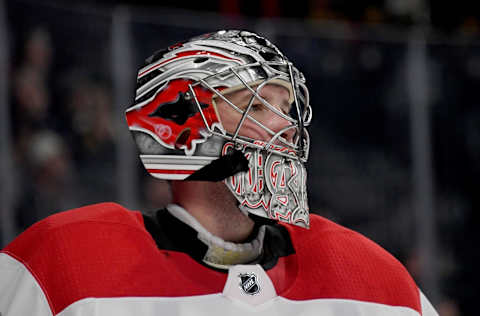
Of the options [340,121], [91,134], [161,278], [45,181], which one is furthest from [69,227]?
[340,121]

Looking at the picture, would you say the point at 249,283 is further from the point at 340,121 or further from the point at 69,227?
the point at 340,121

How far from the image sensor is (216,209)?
173 centimetres

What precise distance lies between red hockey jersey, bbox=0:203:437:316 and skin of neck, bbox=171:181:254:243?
10 centimetres

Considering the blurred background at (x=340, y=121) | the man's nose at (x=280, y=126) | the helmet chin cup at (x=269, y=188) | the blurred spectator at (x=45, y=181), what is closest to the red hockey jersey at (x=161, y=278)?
the helmet chin cup at (x=269, y=188)

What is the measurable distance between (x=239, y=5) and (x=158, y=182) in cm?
212

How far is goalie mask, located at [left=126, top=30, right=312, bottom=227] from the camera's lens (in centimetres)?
164

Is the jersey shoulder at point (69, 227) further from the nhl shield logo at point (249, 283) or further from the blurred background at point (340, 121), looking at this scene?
the blurred background at point (340, 121)

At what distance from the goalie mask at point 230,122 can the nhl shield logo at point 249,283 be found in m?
0.15

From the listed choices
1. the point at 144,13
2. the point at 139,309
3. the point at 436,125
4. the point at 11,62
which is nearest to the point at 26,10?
the point at 11,62

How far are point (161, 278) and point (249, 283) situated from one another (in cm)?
19

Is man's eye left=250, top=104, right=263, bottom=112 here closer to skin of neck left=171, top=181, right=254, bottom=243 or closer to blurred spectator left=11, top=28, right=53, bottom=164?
skin of neck left=171, top=181, right=254, bottom=243

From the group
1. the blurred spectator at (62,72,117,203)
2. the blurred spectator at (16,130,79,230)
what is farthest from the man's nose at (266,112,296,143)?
the blurred spectator at (62,72,117,203)

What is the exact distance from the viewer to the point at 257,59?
1.70 m

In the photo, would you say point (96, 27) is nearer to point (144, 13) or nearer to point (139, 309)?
point (144, 13)
